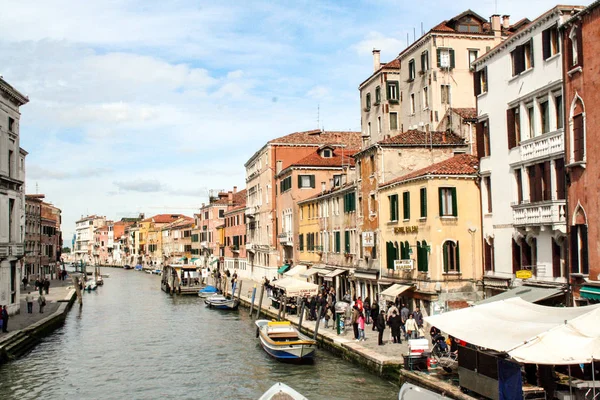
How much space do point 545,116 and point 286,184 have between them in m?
34.5

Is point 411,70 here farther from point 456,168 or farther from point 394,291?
point 394,291

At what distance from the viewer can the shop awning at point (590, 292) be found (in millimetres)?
17953

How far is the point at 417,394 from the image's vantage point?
1642 cm

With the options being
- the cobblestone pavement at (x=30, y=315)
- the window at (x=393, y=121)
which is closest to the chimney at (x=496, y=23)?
the window at (x=393, y=121)

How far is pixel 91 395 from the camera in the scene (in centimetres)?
2167

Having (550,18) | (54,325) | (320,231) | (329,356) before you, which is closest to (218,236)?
(320,231)

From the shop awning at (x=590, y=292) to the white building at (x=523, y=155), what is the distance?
6.04 feet

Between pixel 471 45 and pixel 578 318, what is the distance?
27945 millimetres

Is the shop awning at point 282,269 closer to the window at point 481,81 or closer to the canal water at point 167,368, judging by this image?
the canal water at point 167,368

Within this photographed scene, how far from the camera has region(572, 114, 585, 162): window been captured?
1894 centimetres

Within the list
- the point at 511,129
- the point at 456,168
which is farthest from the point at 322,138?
the point at 511,129

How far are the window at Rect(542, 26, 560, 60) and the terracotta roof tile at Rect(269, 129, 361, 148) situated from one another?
37197 mm

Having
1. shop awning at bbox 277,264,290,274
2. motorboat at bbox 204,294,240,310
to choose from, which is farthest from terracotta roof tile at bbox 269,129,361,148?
motorboat at bbox 204,294,240,310

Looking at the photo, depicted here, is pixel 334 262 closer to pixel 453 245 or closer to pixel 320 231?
pixel 320 231
